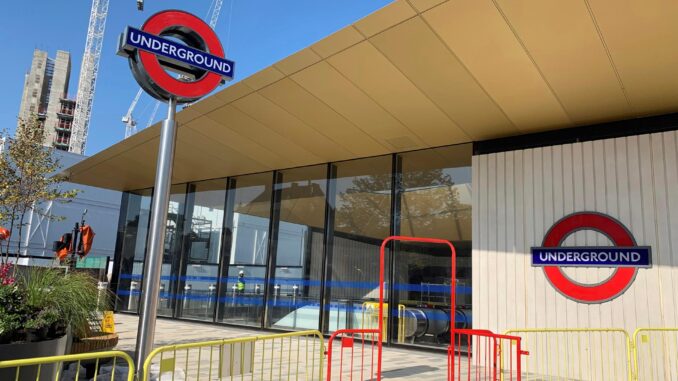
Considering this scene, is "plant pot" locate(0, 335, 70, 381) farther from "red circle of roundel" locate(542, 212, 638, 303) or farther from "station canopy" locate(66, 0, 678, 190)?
"red circle of roundel" locate(542, 212, 638, 303)

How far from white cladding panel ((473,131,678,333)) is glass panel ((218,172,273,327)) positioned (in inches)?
212

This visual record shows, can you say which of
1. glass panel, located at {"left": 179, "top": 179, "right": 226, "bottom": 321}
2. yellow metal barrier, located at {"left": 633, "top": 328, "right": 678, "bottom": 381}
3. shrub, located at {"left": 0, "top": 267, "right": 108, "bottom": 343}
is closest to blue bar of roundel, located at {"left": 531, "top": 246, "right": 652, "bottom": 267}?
yellow metal barrier, located at {"left": 633, "top": 328, "right": 678, "bottom": 381}

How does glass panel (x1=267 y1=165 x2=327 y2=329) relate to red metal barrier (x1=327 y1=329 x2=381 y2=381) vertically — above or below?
above

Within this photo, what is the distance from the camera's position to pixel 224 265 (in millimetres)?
12328

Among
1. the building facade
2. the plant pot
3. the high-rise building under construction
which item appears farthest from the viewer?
the high-rise building under construction

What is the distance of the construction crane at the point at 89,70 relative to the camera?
98.6 metres

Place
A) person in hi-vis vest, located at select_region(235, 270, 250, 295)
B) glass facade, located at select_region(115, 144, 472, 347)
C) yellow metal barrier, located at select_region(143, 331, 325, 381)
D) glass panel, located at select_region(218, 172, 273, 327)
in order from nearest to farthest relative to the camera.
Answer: yellow metal barrier, located at select_region(143, 331, 325, 381), glass facade, located at select_region(115, 144, 472, 347), glass panel, located at select_region(218, 172, 273, 327), person in hi-vis vest, located at select_region(235, 270, 250, 295)

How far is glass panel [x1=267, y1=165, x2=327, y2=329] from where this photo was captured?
10461mm

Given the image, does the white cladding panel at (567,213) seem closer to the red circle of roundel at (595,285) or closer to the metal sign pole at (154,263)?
the red circle of roundel at (595,285)

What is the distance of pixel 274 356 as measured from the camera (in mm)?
7957

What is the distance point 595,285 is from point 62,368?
6.42m

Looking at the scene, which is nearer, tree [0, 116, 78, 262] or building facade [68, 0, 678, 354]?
building facade [68, 0, 678, 354]

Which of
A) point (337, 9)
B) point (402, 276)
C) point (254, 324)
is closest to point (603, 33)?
point (402, 276)

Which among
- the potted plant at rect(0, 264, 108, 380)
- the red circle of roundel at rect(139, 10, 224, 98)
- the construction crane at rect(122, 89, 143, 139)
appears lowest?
the potted plant at rect(0, 264, 108, 380)
